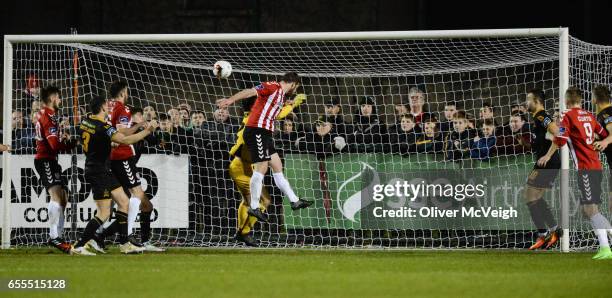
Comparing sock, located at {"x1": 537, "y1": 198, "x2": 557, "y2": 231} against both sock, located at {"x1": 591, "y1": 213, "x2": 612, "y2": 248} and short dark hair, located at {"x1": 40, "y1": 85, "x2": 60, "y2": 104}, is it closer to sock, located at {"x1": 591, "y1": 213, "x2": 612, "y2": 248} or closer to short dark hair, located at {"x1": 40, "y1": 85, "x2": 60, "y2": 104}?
sock, located at {"x1": 591, "y1": 213, "x2": 612, "y2": 248}

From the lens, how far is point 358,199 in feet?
44.4

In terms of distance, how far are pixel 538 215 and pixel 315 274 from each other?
449cm

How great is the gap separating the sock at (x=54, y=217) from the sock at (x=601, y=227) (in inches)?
240

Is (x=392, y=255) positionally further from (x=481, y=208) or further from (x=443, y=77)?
(x=443, y=77)

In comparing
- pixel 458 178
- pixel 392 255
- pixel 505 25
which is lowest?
pixel 392 255

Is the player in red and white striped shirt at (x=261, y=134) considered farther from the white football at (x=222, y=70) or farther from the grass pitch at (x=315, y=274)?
the grass pitch at (x=315, y=274)

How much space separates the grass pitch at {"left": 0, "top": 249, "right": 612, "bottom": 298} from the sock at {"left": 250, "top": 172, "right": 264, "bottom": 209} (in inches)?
25.1

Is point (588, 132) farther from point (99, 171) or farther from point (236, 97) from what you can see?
point (99, 171)

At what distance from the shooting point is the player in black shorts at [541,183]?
1220 centimetres

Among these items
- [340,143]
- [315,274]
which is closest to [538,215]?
[340,143]

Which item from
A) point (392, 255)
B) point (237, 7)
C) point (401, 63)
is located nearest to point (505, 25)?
point (401, 63)

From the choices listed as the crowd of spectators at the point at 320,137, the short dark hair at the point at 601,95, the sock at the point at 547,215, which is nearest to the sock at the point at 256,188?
the crowd of spectators at the point at 320,137

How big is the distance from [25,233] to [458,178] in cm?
572

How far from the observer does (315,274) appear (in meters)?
9.07
